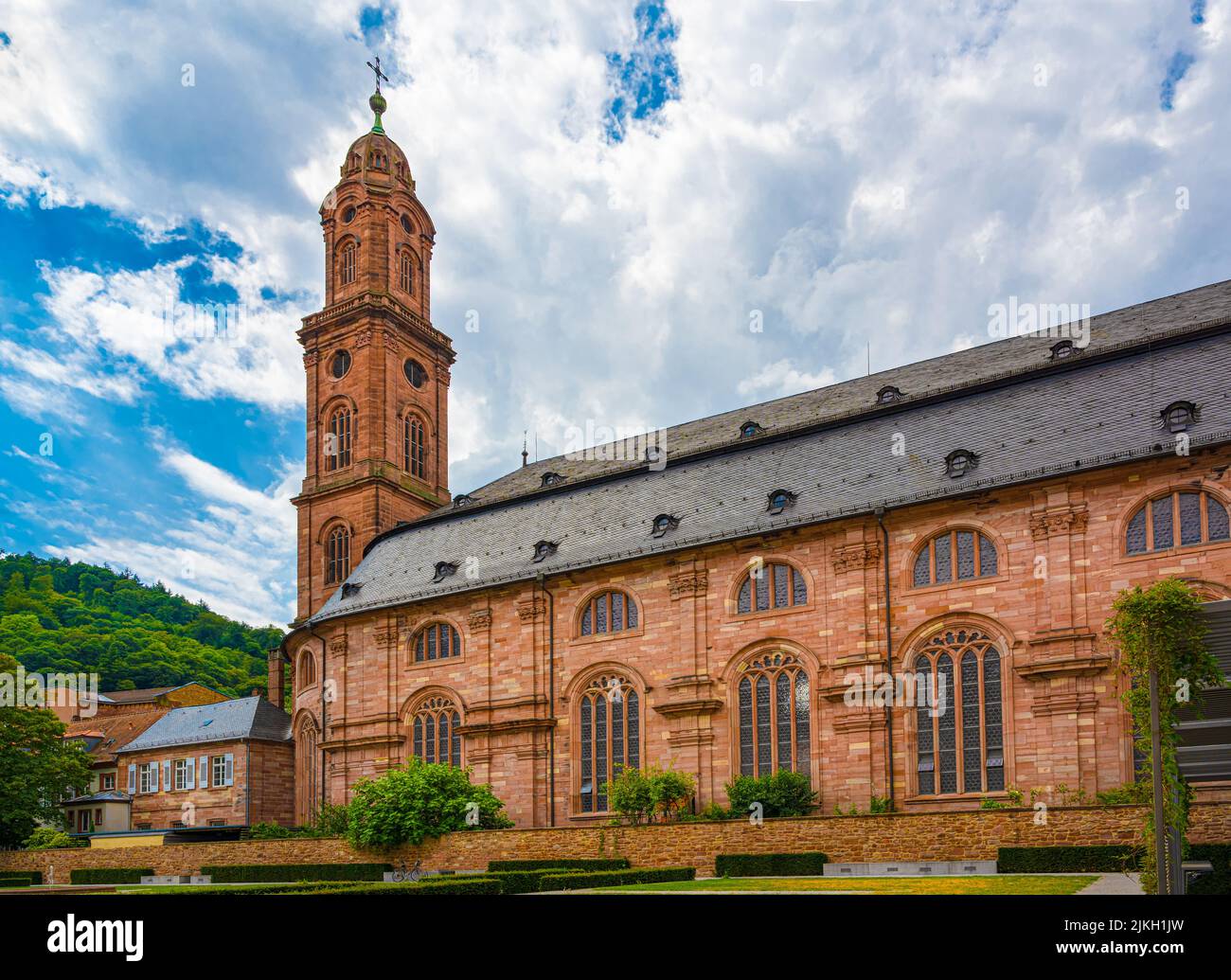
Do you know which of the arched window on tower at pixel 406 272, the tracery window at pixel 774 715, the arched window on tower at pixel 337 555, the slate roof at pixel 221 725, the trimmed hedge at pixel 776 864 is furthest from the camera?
the arched window on tower at pixel 406 272

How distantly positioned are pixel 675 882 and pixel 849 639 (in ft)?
40.9

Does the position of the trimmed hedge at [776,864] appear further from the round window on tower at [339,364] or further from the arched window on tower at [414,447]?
the round window on tower at [339,364]

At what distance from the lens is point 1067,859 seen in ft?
84.0

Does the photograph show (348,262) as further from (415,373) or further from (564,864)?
(564,864)

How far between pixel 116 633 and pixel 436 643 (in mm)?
98721

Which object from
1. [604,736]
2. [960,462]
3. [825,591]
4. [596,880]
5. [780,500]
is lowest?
[596,880]

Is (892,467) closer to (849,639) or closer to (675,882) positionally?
(849,639)

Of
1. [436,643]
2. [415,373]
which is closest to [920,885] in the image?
[436,643]

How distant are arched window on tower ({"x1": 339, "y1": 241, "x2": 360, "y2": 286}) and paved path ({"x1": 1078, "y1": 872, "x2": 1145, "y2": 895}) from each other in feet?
181

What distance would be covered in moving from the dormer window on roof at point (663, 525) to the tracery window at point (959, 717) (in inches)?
428

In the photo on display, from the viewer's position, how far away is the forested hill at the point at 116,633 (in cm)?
12250

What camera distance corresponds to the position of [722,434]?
50344 mm

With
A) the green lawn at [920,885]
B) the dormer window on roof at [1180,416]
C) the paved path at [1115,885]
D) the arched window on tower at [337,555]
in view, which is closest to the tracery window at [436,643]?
the arched window on tower at [337,555]
